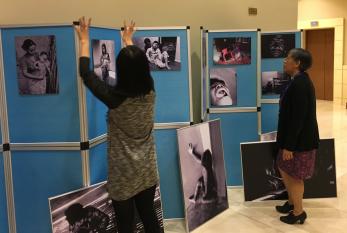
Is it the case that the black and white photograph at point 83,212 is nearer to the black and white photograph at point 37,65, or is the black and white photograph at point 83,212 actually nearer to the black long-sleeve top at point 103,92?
the black and white photograph at point 37,65

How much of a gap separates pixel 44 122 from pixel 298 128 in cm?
192

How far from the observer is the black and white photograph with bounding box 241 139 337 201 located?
12.1 feet

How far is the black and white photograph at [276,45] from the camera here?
13.8 ft

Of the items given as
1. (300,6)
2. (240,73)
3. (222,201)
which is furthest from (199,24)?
(300,6)

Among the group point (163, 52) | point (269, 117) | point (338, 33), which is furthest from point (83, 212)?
point (338, 33)

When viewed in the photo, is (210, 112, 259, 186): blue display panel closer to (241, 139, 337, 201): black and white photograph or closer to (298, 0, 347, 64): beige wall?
(241, 139, 337, 201): black and white photograph

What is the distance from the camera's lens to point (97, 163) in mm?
2691

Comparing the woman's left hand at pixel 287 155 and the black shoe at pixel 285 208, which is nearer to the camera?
the woman's left hand at pixel 287 155

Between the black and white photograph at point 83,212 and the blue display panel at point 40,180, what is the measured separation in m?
0.11

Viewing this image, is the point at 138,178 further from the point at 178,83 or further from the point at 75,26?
the point at 178,83

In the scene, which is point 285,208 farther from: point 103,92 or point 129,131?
point 103,92

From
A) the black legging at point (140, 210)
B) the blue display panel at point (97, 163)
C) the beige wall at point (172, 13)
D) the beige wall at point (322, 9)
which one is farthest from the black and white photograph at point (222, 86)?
the beige wall at point (322, 9)

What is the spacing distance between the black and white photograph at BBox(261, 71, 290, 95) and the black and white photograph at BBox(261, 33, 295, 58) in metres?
0.20

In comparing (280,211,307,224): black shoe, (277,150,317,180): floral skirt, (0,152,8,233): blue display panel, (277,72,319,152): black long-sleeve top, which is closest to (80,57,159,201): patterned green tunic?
(0,152,8,233): blue display panel
